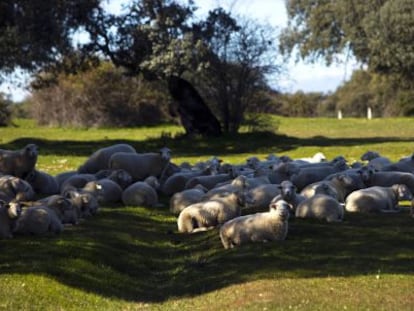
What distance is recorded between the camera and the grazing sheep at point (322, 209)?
1477cm

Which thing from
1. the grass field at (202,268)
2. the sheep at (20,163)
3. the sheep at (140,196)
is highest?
the sheep at (20,163)

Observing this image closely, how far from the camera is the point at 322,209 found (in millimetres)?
14867

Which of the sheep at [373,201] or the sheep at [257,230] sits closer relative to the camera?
the sheep at [257,230]

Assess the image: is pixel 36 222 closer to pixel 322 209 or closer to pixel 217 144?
pixel 322 209

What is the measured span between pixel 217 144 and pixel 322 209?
885 inches

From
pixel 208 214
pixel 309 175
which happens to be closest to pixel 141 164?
pixel 309 175

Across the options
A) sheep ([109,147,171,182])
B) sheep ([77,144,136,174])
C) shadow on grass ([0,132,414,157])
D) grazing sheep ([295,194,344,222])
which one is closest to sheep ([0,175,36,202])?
sheep ([109,147,171,182])

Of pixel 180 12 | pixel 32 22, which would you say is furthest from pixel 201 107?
pixel 32 22

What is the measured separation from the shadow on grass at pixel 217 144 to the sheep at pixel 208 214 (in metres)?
18.9

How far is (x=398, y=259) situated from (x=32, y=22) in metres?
28.3

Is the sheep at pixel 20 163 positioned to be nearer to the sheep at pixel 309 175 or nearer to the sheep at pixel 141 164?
the sheep at pixel 141 164

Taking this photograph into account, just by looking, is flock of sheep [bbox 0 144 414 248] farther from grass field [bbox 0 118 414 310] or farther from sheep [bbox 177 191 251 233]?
grass field [bbox 0 118 414 310]

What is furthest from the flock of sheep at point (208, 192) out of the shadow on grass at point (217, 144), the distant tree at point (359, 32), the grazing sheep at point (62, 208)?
the distant tree at point (359, 32)

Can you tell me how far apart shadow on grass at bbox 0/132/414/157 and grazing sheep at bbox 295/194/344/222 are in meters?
18.9
